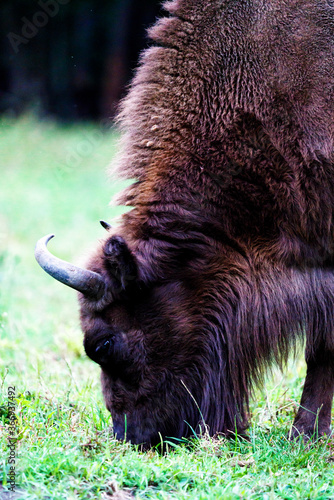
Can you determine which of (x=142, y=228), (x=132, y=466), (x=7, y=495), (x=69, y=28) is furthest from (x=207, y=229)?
(x=69, y=28)

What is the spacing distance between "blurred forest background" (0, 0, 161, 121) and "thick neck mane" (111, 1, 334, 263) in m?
15.5

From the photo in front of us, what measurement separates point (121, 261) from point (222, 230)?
0.64 m

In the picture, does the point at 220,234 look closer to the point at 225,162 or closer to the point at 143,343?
the point at 225,162

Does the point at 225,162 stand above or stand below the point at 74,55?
above

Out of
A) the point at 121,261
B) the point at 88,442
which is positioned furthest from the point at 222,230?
the point at 88,442

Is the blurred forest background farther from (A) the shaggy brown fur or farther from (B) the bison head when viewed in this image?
(B) the bison head

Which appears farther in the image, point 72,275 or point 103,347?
point 103,347

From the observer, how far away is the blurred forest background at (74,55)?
64.2 feet

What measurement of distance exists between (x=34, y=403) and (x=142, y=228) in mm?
1345

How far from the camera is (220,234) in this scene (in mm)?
4148

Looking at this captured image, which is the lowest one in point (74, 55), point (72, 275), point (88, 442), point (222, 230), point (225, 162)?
point (74, 55)

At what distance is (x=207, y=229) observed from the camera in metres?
4.13

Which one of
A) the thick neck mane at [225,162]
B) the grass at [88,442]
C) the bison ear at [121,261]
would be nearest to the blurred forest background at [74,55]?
the grass at [88,442]

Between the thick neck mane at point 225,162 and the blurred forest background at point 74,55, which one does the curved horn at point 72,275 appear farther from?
the blurred forest background at point 74,55
